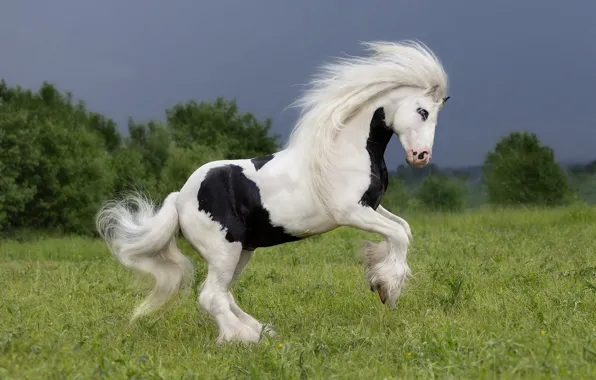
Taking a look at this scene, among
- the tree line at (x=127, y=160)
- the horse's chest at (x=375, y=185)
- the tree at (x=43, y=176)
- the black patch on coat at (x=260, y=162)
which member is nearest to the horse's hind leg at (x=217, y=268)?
the black patch on coat at (x=260, y=162)

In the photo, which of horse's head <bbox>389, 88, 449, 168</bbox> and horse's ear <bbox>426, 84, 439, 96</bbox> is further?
horse's ear <bbox>426, 84, 439, 96</bbox>

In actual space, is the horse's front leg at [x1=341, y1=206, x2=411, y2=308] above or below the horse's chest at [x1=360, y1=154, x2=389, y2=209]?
below

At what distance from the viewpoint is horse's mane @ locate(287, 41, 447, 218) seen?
577cm

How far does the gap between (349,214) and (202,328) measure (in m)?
1.69

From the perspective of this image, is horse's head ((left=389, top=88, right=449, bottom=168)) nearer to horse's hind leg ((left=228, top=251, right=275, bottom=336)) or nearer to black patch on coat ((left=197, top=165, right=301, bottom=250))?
black patch on coat ((left=197, top=165, right=301, bottom=250))

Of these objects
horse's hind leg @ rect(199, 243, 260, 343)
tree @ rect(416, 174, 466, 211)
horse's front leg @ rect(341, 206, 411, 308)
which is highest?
horse's front leg @ rect(341, 206, 411, 308)

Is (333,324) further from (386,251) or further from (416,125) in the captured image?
(416,125)

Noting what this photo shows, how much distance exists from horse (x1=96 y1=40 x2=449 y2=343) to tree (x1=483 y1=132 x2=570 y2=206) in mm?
36377

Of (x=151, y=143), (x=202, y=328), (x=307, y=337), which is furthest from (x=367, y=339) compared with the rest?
(x=151, y=143)

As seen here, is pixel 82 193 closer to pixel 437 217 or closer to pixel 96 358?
pixel 437 217

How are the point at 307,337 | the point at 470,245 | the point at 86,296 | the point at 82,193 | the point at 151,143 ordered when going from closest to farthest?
the point at 307,337 < the point at 86,296 < the point at 470,245 < the point at 82,193 < the point at 151,143

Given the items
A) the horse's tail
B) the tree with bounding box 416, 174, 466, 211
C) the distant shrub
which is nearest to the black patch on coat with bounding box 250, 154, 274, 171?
the horse's tail

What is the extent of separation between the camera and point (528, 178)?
138ft

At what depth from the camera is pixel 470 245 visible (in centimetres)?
1189
